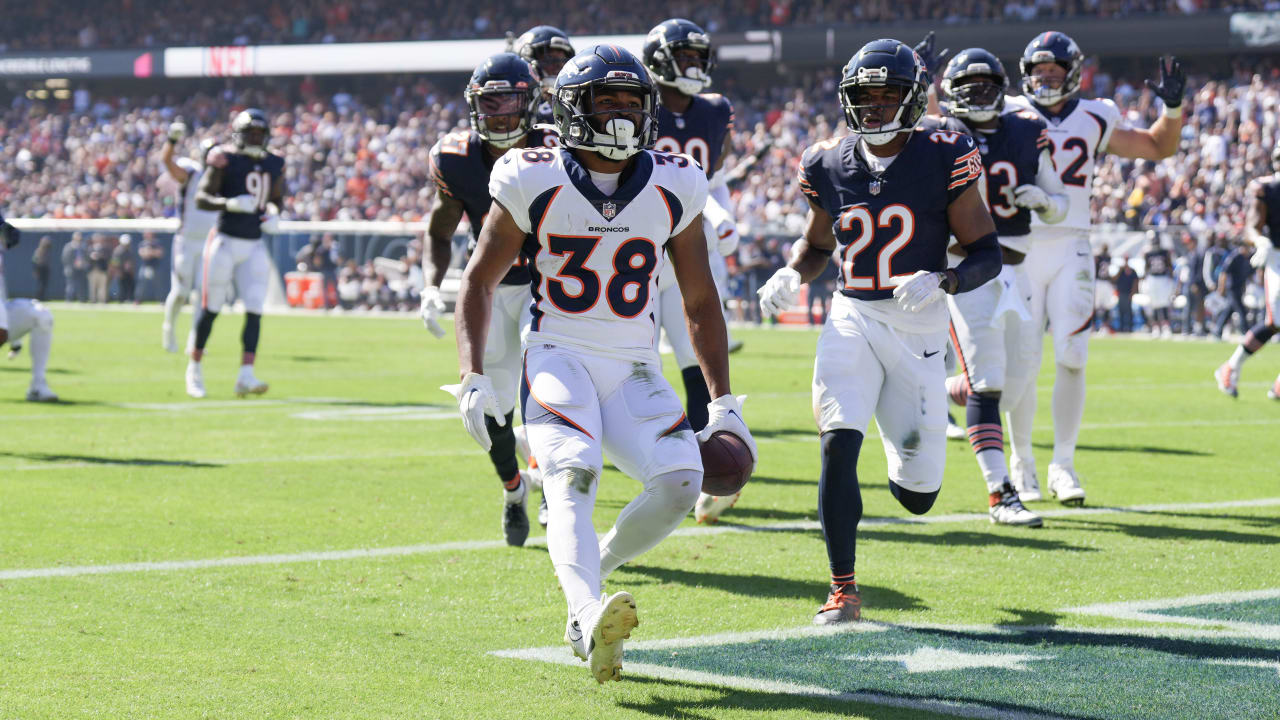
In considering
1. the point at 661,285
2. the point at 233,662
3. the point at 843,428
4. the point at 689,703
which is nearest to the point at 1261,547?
the point at 843,428

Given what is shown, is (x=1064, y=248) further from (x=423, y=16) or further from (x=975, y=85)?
(x=423, y=16)

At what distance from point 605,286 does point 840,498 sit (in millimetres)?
1123

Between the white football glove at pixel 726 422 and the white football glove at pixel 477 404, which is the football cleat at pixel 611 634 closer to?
the white football glove at pixel 477 404

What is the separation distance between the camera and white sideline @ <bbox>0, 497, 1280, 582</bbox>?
540 centimetres

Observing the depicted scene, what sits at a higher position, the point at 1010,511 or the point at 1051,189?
the point at 1051,189

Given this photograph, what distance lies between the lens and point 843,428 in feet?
16.5

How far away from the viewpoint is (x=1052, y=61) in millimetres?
7289

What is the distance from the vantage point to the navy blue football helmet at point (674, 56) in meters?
7.45

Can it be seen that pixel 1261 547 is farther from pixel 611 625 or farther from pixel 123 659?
pixel 123 659

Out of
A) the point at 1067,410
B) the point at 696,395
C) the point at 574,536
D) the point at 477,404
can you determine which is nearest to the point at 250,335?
the point at 696,395

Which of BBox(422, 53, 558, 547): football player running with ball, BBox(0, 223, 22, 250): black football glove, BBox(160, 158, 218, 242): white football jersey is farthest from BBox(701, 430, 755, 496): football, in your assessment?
BBox(160, 158, 218, 242): white football jersey

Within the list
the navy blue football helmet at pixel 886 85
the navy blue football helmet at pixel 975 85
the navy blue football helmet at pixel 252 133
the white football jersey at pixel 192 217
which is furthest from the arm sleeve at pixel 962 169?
the white football jersey at pixel 192 217

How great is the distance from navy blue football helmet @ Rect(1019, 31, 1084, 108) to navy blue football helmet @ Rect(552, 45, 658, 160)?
3.44 metres

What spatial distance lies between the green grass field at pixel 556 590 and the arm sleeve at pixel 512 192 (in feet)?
3.98
